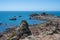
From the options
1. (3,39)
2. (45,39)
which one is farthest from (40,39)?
(3,39)

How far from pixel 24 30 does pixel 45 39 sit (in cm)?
399

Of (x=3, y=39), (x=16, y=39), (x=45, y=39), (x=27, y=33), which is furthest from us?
(x=3, y=39)

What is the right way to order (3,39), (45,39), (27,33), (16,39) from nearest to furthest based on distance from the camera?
(45,39) < (16,39) < (27,33) < (3,39)

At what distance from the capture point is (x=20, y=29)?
18.9 m

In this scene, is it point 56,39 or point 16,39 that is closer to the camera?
point 56,39

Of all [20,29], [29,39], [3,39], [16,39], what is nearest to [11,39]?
[16,39]

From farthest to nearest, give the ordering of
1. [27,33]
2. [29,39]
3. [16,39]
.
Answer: [27,33] < [16,39] < [29,39]

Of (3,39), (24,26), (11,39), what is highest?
(24,26)

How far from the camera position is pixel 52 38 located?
15.5 metres

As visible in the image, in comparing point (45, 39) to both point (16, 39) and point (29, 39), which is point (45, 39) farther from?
point (16, 39)

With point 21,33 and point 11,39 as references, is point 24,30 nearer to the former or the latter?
point 21,33

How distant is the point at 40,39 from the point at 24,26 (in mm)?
→ 3940

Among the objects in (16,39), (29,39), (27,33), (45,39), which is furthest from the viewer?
(27,33)

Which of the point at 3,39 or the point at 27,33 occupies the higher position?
the point at 27,33
